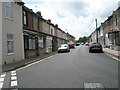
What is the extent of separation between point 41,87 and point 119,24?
24302 mm

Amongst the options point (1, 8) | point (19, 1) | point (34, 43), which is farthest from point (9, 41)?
point (34, 43)

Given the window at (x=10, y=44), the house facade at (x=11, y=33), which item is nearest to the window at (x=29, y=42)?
the house facade at (x=11, y=33)

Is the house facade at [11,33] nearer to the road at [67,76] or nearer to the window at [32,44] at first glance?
the window at [32,44]

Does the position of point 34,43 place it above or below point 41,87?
above

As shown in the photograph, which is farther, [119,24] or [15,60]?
[119,24]

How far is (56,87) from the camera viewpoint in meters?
6.82

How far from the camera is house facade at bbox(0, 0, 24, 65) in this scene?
15.6 metres

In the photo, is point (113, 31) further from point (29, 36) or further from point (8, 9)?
point (8, 9)

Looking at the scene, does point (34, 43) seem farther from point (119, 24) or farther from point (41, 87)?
point (41, 87)

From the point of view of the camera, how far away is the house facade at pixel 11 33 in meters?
15.6

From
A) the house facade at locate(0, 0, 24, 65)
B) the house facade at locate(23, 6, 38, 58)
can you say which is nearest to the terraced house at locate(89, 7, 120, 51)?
the house facade at locate(23, 6, 38, 58)

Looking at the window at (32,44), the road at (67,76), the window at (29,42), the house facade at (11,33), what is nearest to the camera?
the road at (67,76)

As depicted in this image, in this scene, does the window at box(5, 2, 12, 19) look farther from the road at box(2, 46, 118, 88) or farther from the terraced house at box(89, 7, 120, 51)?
the terraced house at box(89, 7, 120, 51)

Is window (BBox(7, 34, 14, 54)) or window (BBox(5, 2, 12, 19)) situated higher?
window (BBox(5, 2, 12, 19))
